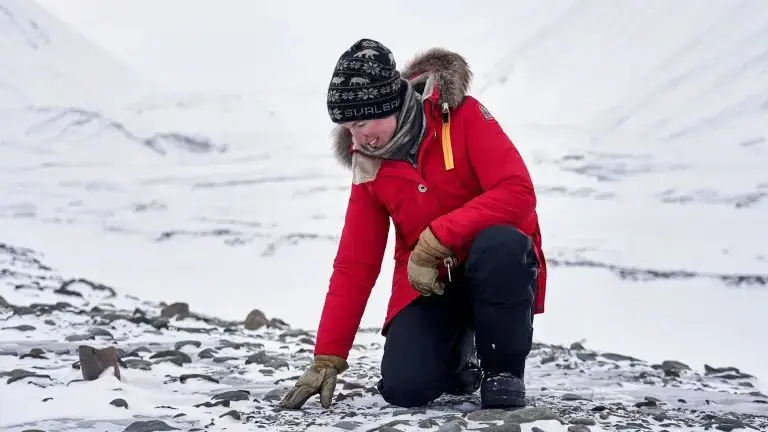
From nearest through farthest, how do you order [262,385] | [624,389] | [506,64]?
[262,385], [624,389], [506,64]

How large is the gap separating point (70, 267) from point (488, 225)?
8254mm

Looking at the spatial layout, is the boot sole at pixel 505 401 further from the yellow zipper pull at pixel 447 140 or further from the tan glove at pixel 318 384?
the yellow zipper pull at pixel 447 140

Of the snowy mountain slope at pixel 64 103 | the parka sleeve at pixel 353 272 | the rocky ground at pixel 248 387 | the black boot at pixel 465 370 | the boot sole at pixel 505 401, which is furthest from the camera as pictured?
the snowy mountain slope at pixel 64 103

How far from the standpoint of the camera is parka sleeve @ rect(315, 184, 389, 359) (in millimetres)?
2844

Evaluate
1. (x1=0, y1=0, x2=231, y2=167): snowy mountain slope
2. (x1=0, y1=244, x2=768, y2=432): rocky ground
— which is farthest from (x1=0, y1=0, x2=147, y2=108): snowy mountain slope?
(x1=0, y1=244, x2=768, y2=432): rocky ground

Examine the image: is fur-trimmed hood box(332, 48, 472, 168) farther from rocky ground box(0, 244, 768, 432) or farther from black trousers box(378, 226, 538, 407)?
rocky ground box(0, 244, 768, 432)

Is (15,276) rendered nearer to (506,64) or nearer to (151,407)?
(151,407)

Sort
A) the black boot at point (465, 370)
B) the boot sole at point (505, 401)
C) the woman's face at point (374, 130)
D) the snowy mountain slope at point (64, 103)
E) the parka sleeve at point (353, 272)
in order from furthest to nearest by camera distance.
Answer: the snowy mountain slope at point (64, 103) < the black boot at point (465, 370) < the parka sleeve at point (353, 272) < the woman's face at point (374, 130) < the boot sole at point (505, 401)

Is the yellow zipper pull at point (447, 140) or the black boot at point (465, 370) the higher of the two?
the yellow zipper pull at point (447, 140)

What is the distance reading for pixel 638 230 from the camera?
9.16 m

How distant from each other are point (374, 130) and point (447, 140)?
253mm

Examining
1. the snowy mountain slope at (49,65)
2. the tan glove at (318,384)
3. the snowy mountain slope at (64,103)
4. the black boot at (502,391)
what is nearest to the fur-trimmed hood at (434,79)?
the tan glove at (318,384)

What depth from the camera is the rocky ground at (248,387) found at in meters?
→ 2.44

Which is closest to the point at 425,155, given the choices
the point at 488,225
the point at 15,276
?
the point at 488,225
